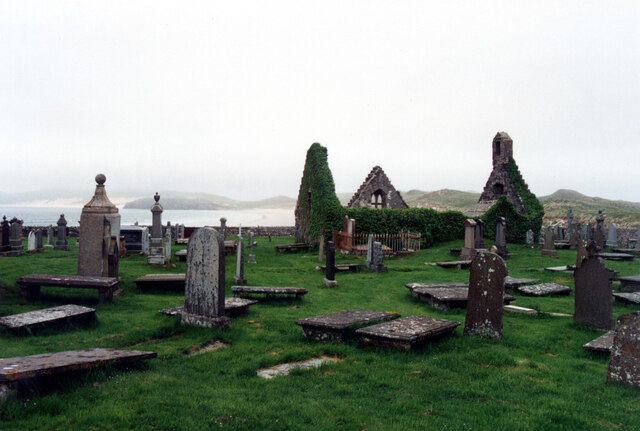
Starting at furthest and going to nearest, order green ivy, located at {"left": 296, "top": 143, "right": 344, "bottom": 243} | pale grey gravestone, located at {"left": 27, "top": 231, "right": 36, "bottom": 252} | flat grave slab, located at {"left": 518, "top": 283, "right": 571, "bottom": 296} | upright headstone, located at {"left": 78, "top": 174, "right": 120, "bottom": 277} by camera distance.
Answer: green ivy, located at {"left": 296, "top": 143, "right": 344, "bottom": 243}, pale grey gravestone, located at {"left": 27, "top": 231, "right": 36, "bottom": 252}, flat grave slab, located at {"left": 518, "top": 283, "right": 571, "bottom": 296}, upright headstone, located at {"left": 78, "top": 174, "right": 120, "bottom": 277}

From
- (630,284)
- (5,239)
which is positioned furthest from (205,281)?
(5,239)

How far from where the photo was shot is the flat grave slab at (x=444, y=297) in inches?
420

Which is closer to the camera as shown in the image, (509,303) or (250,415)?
(250,415)

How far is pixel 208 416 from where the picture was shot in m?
4.38

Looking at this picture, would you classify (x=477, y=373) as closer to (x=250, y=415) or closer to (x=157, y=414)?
(x=250, y=415)

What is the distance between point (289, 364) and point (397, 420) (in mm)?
2227

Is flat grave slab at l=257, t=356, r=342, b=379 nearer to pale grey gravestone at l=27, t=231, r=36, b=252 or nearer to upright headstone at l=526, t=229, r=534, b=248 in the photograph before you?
pale grey gravestone at l=27, t=231, r=36, b=252

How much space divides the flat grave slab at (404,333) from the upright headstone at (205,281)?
8.13 ft

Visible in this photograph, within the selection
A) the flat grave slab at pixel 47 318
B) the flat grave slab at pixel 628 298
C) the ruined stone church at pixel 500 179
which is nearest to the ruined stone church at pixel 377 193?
the ruined stone church at pixel 500 179

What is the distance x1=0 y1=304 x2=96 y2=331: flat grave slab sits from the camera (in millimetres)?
7332

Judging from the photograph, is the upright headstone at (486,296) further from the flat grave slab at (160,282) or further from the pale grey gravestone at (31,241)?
the pale grey gravestone at (31,241)

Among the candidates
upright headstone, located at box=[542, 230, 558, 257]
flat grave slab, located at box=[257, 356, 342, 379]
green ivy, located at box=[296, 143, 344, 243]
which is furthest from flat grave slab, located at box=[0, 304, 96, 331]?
upright headstone, located at box=[542, 230, 558, 257]

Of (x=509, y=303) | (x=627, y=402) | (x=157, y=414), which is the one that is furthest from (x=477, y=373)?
(x=509, y=303)

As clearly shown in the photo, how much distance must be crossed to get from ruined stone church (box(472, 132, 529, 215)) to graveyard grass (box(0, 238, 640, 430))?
27.2 metres
